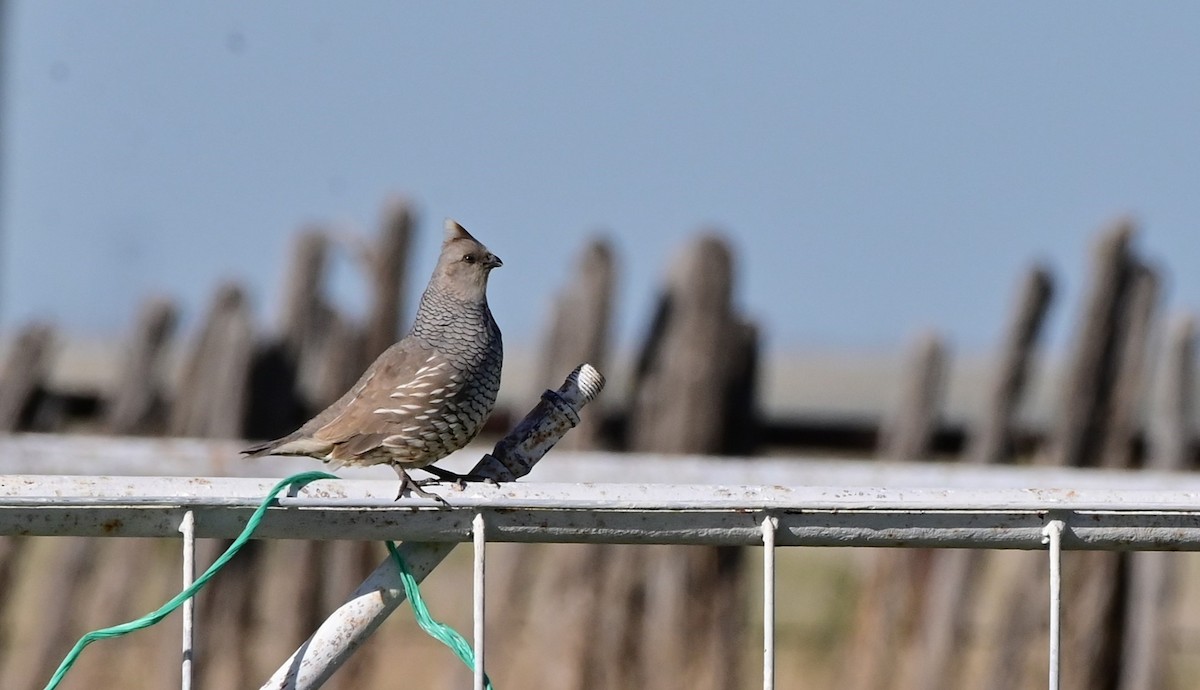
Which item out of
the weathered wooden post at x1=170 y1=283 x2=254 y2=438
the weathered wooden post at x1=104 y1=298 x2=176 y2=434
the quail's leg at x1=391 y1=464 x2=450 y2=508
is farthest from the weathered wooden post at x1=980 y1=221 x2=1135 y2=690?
the quail's leg at x1=391 y1=464 x2=450 y2=508

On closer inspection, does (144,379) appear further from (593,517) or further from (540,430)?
(593,517)

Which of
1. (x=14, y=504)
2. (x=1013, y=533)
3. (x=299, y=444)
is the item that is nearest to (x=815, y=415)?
(x=299, y=444)

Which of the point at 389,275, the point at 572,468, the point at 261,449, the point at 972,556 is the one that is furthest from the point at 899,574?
the point at 261,449

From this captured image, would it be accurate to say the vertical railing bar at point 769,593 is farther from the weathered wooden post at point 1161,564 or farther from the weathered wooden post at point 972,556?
the weathered wooden post at point 1161,564

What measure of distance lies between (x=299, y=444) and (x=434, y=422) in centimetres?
45

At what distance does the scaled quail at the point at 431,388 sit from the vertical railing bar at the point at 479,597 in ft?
4.52

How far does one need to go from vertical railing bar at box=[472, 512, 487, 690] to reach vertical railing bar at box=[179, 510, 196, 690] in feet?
1.64

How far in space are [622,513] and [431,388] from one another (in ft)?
5.36

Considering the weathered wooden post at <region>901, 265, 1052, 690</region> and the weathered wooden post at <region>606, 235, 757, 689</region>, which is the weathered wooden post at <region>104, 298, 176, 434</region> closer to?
the weathered wooden post at <region>606, 235, 757, 689</region>

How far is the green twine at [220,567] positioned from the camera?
272 cm

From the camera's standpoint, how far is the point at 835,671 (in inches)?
329

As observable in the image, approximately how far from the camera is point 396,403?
4.48 m

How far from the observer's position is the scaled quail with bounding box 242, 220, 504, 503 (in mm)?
4473

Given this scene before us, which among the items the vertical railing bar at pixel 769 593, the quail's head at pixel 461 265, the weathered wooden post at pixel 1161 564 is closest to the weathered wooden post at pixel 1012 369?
the weathered wooden post at pixel 1161 564
